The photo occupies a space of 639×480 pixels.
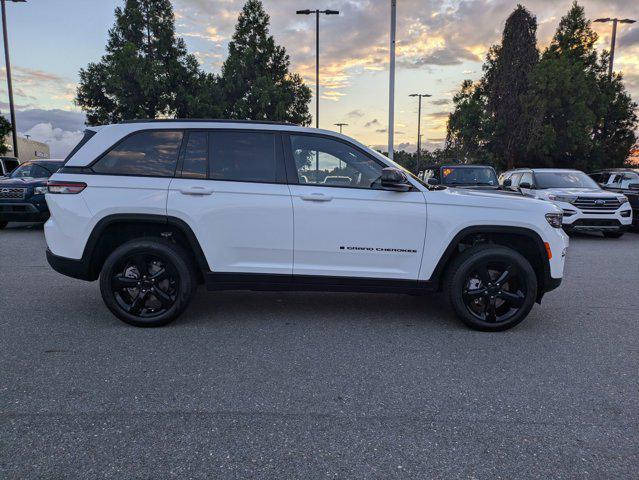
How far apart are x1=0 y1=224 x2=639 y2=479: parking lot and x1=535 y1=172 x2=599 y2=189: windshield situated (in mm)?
7720

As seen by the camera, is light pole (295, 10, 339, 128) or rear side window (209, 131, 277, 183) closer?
rear side window (209, 131, 277, 183)

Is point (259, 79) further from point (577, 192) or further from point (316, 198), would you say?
point (316, 198)

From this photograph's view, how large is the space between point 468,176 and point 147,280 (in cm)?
969

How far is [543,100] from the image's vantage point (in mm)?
26484

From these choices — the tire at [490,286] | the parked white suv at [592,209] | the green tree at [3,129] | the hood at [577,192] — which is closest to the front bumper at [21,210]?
the tire at [490,286]

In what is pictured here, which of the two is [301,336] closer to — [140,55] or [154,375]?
[154,375]

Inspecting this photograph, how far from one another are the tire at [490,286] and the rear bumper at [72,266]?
3424mm

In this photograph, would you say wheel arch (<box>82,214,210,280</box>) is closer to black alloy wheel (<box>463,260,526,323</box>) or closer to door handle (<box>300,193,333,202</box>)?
door handle (<box>300,193,333,202</box>)

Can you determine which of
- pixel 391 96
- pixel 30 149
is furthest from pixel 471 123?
pixel 30 149

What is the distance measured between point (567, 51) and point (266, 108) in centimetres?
1978

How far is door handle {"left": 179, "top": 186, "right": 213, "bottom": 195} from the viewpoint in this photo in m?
4.18

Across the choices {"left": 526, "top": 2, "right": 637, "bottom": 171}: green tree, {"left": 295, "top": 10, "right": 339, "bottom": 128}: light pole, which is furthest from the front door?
{"left": 526, "top": 2, "right": 637, "bottom": 171}: green tree

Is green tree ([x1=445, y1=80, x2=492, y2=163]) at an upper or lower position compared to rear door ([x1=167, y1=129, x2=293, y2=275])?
upper

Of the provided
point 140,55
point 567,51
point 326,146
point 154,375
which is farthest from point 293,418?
point 567,51
